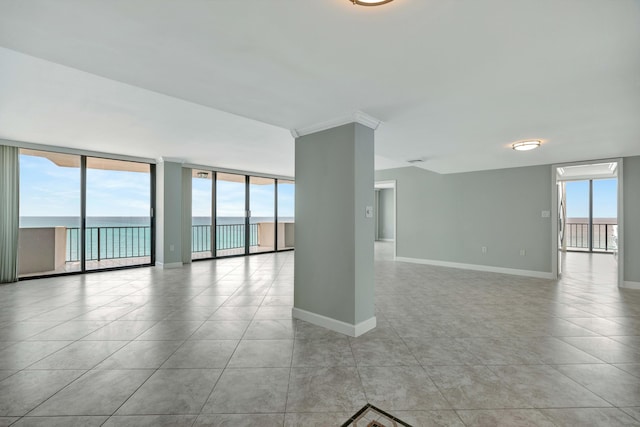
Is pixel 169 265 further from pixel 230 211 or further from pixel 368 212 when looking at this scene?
pixel 368 212

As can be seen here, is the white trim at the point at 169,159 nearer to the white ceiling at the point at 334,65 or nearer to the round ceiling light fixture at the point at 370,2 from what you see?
the white ceiling at the point at 334,65

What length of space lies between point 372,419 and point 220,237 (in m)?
7.72

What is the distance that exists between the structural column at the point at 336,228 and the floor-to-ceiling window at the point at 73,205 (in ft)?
16.3

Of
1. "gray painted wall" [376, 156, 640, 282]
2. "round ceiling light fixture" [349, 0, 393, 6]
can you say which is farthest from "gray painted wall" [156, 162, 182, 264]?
"round ceiling light fixture" [349, 0, 393, 6]

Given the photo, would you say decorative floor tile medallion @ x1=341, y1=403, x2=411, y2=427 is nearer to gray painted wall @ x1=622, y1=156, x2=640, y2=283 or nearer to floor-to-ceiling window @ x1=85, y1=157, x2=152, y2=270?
gray painted wall @ x1=622, y1=156, x2=640, y2=283

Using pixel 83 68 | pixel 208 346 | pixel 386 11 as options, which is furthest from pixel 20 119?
pixel 386 11

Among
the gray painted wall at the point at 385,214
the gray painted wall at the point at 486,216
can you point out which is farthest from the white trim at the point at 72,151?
the gray painted wall at the point at 385,214

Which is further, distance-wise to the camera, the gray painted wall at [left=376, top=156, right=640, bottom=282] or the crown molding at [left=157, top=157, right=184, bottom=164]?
the crown molding at [left=157, top=157, right=184, bottom=164]

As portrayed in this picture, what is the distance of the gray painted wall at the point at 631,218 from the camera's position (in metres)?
4.83

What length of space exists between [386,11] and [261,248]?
355 inches

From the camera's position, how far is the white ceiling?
145 centimetres

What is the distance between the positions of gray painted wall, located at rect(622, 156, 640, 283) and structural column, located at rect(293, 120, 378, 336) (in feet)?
16.8

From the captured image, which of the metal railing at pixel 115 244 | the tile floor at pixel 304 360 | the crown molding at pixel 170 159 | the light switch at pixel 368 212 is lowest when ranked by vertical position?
the tile floor at pixel 304 360

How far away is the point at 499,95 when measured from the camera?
248cm
